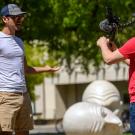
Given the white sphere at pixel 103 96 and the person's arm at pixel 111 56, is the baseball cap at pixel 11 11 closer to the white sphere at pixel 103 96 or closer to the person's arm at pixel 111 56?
the person's arm at pixel 111 56

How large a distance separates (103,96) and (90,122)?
403 cm

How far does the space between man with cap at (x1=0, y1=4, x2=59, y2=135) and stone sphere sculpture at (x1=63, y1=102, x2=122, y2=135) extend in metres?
4.31

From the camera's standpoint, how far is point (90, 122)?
11055mm

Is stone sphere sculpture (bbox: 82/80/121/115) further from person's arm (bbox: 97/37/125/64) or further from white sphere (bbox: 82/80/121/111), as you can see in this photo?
person's arm (bbox: 97/37/125/64)

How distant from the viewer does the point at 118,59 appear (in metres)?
5.95

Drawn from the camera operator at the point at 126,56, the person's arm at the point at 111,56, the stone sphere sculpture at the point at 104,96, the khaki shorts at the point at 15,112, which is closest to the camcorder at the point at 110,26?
the camera operator at the point at 126,56

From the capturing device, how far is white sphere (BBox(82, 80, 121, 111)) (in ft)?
49.2

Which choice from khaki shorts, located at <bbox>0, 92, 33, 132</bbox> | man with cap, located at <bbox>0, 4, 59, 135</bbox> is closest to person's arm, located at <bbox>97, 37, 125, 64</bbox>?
man with cap, located at <bbox>0, 4, 59, 135</bbox>

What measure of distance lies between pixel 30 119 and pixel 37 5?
7752mm

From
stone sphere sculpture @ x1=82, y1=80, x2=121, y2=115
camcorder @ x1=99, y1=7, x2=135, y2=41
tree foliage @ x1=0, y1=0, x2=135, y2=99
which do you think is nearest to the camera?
camcorder @ x1=99, y1=7, x2=135, y2=41

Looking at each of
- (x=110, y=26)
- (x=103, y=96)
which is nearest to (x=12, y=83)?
(x=110, y=26)

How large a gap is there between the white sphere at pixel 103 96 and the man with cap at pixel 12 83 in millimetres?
8209

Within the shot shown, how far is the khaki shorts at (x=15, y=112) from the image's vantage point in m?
6.65

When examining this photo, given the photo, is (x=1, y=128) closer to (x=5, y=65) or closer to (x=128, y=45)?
(x=5, y=65)
